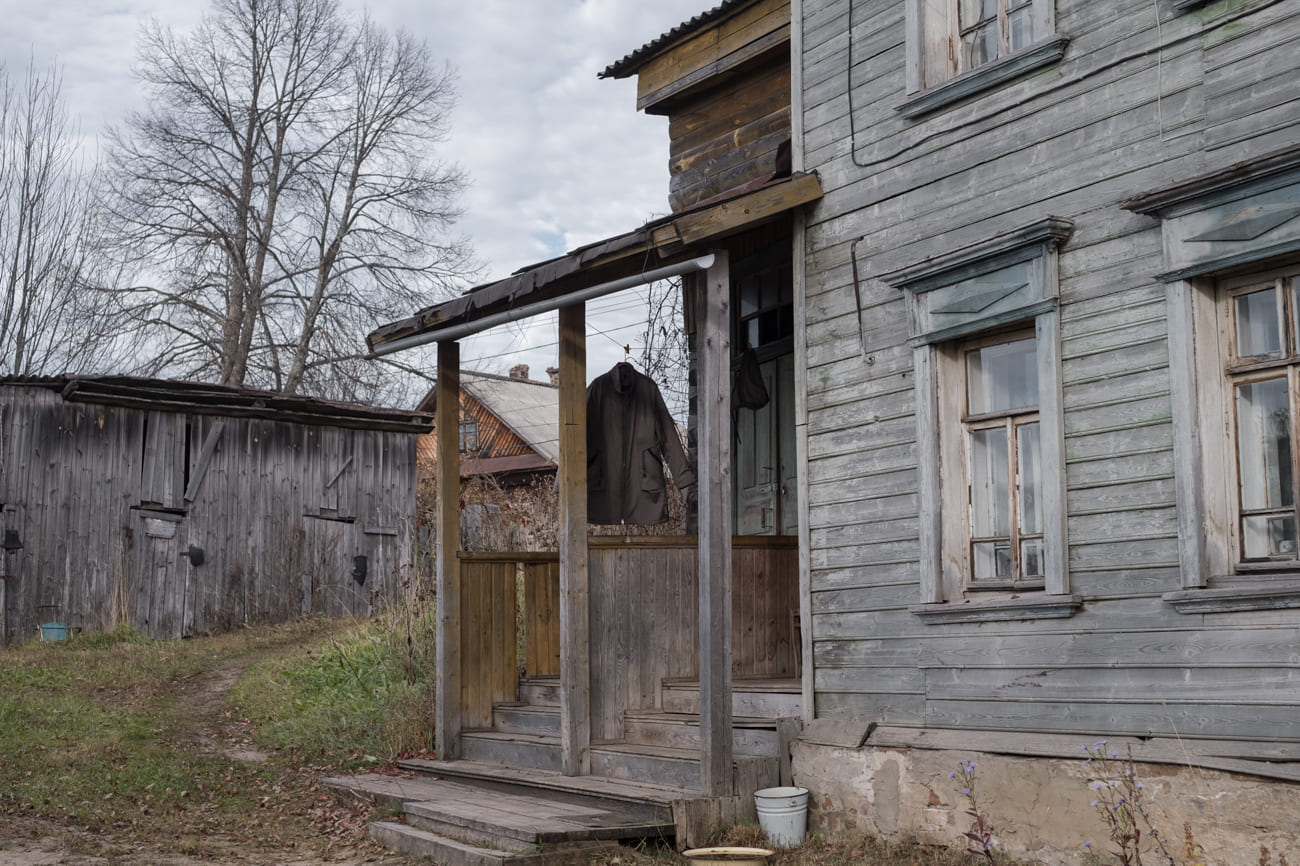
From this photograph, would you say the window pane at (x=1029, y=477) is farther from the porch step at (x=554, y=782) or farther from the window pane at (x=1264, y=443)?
the porch step at (x=554, y=782)

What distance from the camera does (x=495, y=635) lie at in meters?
10.2

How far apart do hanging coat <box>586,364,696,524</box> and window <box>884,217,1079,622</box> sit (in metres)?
2.57

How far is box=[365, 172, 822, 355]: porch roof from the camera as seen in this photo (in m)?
7.73

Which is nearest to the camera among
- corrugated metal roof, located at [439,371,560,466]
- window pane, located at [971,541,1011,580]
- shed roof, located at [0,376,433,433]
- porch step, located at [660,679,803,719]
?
window pane, located at [971,541,1011,580]

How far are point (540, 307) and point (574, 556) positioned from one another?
1.67m

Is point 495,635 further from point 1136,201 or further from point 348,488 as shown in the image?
point 348,488

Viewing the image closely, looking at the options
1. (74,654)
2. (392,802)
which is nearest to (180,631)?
(74,654)

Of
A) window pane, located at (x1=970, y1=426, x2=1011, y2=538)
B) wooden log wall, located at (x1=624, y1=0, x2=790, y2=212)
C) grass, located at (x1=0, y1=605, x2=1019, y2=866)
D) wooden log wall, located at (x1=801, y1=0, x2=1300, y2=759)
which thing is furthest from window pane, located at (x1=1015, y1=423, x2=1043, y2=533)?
wooden log wall, located at (x1=624, y1=0, x2=790, y2=212)

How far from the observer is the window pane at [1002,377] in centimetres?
711

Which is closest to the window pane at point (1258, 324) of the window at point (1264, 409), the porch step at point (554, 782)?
the window at point (1264, 409)

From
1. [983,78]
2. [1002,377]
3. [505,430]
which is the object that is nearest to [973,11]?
[983,78]

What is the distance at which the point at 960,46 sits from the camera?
7.66 m

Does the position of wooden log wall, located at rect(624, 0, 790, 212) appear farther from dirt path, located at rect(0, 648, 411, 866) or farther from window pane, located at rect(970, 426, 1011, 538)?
dirt path, located at rect(0, 648, 411, 866)

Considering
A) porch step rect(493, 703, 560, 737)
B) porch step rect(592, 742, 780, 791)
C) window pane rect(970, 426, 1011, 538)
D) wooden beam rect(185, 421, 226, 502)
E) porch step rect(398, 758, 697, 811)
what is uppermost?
wooden beam rect(185, 421, 226, 502)
